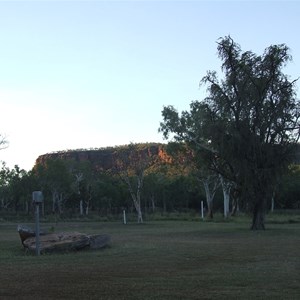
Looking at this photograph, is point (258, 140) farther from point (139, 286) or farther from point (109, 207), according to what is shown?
point (109, 207)

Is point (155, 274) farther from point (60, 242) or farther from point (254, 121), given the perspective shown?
point (254, 121)

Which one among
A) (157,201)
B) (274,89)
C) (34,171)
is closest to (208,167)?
(274,89)

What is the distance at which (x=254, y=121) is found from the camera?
32.9 metres

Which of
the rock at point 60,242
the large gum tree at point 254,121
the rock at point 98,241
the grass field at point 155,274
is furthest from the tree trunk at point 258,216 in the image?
the rock at point 60,242

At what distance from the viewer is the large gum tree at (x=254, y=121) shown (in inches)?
1281

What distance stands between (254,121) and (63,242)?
18.4m

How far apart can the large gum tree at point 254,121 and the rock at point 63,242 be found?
15274 millimetres

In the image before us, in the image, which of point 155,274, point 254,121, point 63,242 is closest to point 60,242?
point 63,242

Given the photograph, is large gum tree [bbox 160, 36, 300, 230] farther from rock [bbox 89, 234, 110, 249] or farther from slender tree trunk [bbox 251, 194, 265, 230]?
rock [bbox 89, 234, 110, 249]

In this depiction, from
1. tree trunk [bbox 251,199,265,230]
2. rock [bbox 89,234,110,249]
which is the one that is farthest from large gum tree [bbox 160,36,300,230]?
rock [bbox 89,234,110,249]

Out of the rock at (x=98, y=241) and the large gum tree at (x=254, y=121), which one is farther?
the large gum tree at (x=254, y=121)

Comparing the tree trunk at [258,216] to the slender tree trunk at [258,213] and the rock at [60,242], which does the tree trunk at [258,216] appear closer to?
the slender tree trunk at [258,213]

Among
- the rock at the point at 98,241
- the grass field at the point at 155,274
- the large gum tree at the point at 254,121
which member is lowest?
the grass field at the point at 155,274

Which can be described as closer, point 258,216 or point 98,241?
point 98,241
